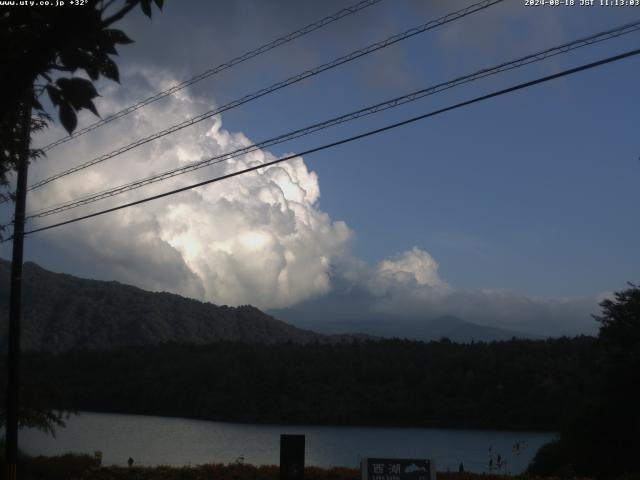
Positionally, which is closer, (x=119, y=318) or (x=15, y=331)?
(x=15, y=331)

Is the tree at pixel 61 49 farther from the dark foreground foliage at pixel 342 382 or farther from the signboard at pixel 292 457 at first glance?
the dark foreground foliage at pixel 342 382

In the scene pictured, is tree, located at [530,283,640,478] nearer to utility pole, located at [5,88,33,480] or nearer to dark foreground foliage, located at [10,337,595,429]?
utility pole, located at [5,88,33,480]

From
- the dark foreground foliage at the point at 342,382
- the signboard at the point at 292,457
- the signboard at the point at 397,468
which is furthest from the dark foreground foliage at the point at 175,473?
the dark foreground foliage at the point at 342,382

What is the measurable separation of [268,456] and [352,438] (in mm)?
18810

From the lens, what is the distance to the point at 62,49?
486cm

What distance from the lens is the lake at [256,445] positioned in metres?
39.6

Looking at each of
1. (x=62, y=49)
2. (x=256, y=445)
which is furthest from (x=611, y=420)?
(x=62, y=49)

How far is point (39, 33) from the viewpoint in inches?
205

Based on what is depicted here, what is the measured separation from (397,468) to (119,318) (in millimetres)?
164442

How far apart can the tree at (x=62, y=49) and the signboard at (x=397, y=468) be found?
8934 millimetres

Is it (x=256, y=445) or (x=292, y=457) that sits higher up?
(x=292, y=457)

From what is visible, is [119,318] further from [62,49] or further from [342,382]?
[62,49]

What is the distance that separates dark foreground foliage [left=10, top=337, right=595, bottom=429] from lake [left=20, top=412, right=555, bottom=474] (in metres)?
5.71

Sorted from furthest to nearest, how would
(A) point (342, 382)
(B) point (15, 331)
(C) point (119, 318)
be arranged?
(C) point (119, 318) → (A) point (342, 382) → (B) point (15, 331)
